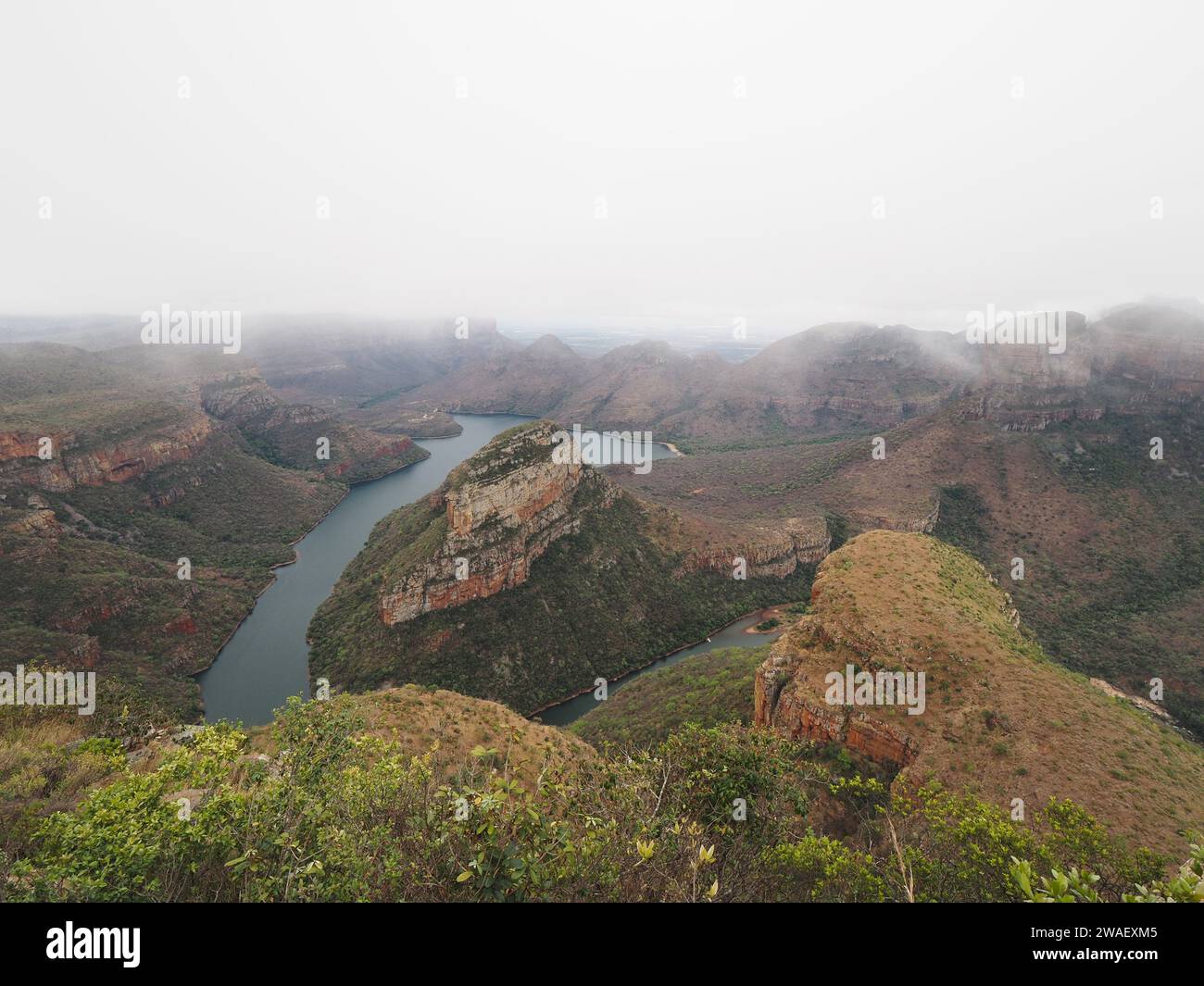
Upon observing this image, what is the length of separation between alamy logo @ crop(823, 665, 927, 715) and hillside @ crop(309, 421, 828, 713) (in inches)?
1133

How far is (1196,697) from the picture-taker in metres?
42.4

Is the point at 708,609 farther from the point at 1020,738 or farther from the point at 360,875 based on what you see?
the point at 360,875

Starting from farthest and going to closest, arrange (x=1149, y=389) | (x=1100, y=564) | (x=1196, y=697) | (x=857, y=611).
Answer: (x=1149, y=389), (x=1100, y=564), (x=1196, y=697), (x=857, y=611)

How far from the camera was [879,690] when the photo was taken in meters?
24.2

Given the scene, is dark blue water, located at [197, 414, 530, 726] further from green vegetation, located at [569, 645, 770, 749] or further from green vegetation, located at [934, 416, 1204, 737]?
green vegetation, located at [934, 416, 1204, 737]

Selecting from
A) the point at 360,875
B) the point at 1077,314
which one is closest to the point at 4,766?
the point at 360,875

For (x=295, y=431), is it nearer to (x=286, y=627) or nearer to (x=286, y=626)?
(x=286, y=626)

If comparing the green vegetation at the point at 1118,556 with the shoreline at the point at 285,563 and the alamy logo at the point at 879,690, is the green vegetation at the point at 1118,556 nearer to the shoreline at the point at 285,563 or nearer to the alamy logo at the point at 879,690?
the alamy logo at the point at 879,690

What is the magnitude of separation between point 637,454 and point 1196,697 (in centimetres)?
11321

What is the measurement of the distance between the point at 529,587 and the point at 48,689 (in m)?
36.2

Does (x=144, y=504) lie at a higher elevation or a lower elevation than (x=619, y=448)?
lower
